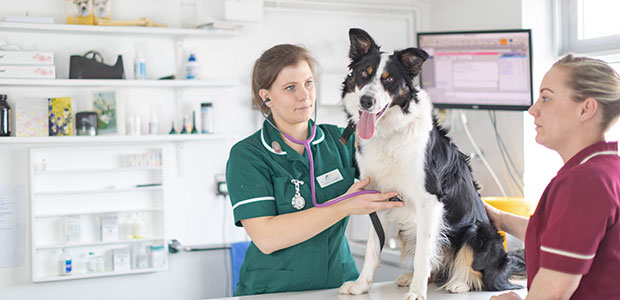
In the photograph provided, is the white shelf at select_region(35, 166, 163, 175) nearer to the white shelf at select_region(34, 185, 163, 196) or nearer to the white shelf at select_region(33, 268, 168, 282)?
the white shelf at select_region(34, 185, 163, 196)

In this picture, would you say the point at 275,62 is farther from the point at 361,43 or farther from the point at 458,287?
the point at 458,287

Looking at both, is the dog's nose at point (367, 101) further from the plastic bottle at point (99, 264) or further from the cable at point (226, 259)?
the plastic bottle at point (99, 264)

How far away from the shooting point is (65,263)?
3574mm

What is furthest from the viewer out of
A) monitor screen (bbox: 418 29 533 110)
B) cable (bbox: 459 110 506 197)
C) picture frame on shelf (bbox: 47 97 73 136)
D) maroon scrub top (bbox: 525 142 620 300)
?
cable (bbox: 459 110 506 197)

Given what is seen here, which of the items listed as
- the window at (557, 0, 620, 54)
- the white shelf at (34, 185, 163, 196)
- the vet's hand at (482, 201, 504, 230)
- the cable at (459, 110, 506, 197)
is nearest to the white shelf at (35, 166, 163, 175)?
the white shelf at (34, 185, 163, 196)

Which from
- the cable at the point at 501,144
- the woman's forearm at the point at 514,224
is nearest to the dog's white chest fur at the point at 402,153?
the woman's forearm at the point at 514,224

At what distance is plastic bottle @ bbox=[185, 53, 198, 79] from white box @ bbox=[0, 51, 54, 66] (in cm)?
81

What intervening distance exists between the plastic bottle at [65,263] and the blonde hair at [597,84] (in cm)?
326

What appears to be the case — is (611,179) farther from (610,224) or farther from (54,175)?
(54,175)

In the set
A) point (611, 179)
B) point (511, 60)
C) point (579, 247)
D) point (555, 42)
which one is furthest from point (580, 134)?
point (555, 42)

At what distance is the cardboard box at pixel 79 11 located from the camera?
3.56 meters

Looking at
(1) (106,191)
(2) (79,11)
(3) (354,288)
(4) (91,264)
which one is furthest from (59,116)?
(3) (354,288)

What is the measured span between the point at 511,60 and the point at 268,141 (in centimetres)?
190

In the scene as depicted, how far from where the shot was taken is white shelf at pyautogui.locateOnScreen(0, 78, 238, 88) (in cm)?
343
